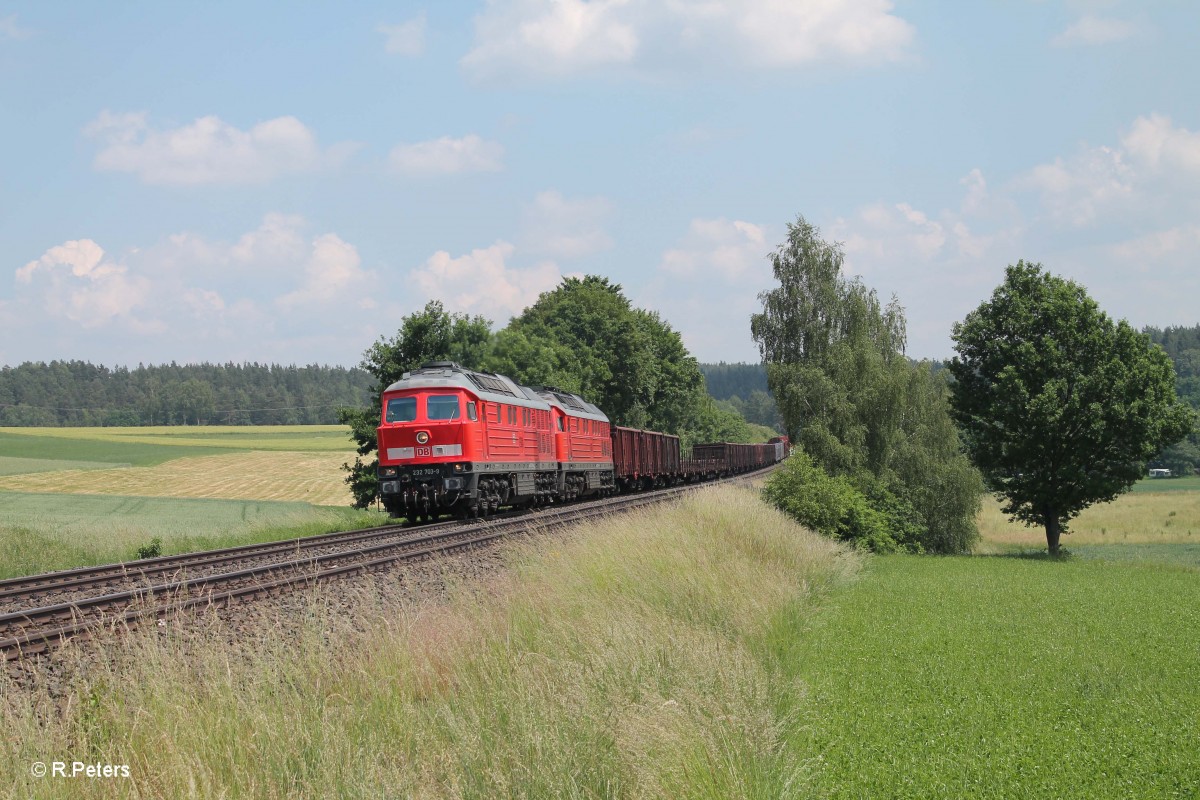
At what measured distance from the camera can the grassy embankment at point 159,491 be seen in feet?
82.9

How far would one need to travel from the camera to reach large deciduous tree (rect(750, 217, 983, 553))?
3806 centimetres

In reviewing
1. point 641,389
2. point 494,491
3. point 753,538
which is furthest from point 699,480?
point 753,538

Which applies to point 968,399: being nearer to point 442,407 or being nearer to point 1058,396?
point 1058,396

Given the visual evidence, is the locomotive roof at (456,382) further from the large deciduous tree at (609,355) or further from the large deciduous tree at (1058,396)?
the large deciduous tree at (609,355)

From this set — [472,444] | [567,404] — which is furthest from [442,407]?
[567,404]

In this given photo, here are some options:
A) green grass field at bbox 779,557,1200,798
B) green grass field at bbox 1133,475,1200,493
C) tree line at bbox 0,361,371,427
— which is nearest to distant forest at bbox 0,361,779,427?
tree line at bbox 0,361,371,427

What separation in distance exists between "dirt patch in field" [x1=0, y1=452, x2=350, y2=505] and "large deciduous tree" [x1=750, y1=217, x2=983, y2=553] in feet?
93.4

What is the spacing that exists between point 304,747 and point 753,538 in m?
15.1

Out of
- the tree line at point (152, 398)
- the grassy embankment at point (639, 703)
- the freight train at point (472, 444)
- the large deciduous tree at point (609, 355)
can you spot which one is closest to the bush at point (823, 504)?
the freight train at point (472, 444)

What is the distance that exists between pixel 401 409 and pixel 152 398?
149 meters

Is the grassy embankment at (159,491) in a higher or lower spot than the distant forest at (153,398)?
lower

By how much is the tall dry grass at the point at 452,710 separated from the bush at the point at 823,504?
62.8 feet

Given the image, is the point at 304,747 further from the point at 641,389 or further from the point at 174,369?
the point at 174,369

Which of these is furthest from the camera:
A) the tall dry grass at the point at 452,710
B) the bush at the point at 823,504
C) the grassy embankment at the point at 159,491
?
the bush at the point at 823,504
